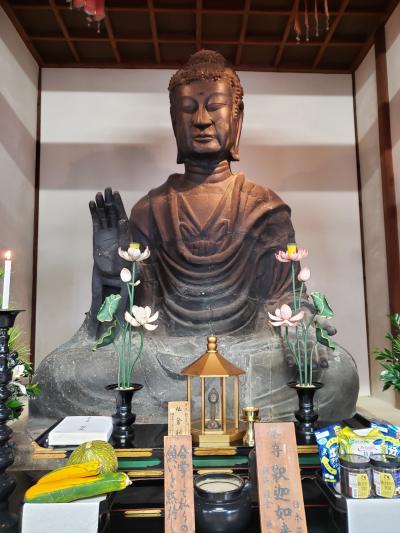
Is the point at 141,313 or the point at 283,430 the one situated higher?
the point at 141,313

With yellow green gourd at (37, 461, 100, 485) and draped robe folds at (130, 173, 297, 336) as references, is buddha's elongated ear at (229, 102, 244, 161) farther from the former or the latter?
yellow green gourd at (37, 461, 100, 485)

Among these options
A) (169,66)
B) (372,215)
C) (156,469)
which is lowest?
(156,469)

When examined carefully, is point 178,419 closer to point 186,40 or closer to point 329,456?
point 329,456

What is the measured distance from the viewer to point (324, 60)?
18.9 ft

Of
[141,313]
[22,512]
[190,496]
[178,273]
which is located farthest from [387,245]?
[22,512]

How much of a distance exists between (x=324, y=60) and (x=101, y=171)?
288 centimetres

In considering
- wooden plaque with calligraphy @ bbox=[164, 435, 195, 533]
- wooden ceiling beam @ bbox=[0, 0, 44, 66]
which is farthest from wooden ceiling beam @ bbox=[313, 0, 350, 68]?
wooden plaque with calligraphy @ bbox=[164, 435, 195, 533]

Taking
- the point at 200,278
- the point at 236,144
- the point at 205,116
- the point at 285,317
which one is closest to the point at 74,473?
the point at 285,317

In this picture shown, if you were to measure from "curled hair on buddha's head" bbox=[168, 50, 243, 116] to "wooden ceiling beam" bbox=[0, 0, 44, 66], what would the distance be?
6.44 ft

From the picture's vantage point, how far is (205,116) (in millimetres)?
3994

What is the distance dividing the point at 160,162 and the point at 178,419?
399 centimetres

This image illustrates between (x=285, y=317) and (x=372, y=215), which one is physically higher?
(x=372, y=215)

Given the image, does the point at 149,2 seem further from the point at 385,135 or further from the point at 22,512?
the point at 22,512

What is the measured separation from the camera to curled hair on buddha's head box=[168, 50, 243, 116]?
405cm
